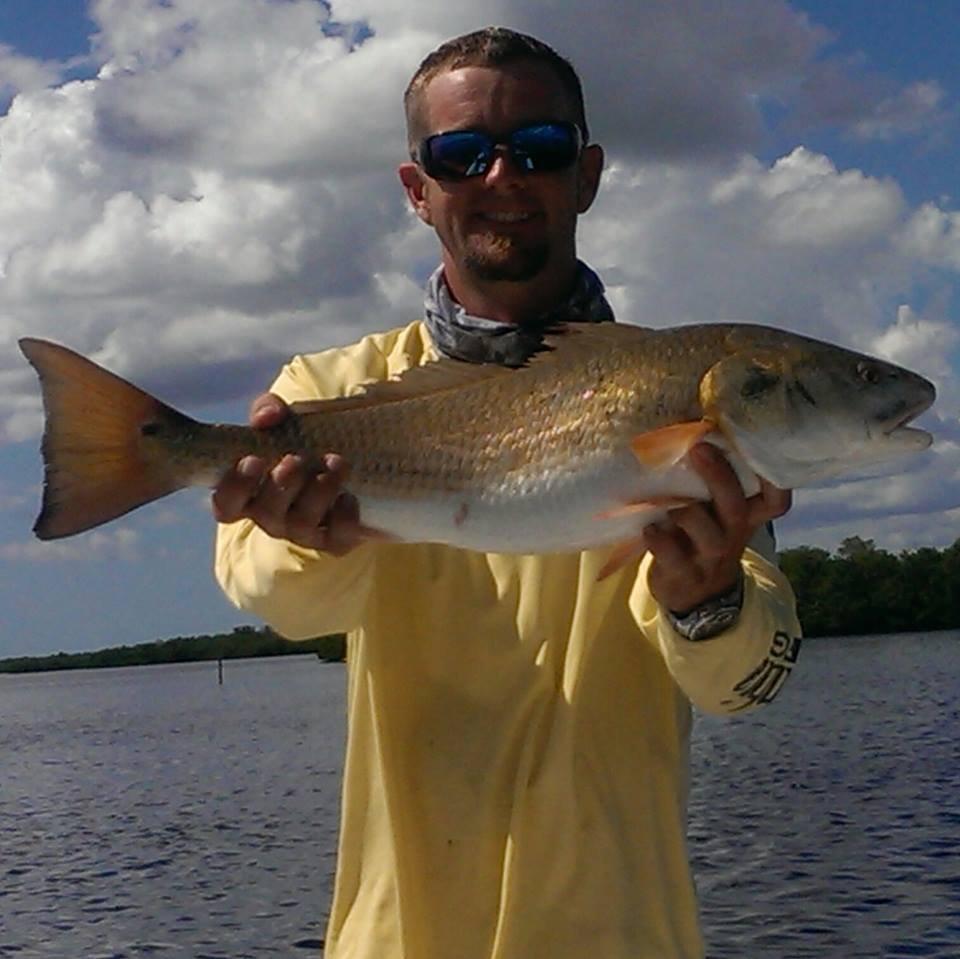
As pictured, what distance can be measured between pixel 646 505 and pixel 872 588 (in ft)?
358

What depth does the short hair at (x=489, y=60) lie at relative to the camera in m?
4.33

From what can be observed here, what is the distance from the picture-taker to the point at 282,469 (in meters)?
3.86

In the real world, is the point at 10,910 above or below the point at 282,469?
below

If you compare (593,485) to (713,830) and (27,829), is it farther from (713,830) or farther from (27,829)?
(27,829)

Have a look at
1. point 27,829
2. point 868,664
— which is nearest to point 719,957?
point 27,829

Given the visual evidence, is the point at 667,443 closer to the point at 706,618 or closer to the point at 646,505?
the point at 646,505

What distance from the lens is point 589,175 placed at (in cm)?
460

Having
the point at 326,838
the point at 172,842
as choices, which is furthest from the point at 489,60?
the point at 172,842

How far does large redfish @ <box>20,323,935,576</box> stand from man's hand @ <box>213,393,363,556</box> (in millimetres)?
65

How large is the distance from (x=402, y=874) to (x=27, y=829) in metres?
29.1

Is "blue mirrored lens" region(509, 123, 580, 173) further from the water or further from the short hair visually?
the water

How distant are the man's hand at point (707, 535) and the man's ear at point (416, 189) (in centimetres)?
135

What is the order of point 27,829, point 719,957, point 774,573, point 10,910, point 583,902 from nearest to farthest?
1. point 583,902
2. point 774,573
3. point 719,957
4. point 10,910
5. point 27,829

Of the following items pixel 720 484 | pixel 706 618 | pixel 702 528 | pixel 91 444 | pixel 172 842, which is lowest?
pixel 172 842
